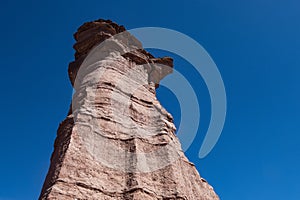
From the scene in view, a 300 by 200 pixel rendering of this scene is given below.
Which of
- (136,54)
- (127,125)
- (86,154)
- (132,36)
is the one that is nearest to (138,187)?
(86,154)

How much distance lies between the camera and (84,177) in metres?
11.3

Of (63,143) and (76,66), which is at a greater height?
(76,66)

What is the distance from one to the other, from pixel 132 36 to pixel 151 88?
470 cm

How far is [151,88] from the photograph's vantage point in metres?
19.8

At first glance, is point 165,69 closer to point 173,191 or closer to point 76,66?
point 76,66

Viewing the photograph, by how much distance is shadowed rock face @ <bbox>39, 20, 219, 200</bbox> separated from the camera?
37.7 ft

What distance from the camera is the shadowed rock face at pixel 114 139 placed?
37.7ft

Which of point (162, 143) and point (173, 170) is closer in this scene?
point (173, 170)

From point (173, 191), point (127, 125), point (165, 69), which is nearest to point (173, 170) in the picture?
point (173, 191)

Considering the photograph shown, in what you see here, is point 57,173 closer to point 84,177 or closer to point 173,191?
point 84,177

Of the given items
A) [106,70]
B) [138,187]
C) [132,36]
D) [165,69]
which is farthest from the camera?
[165,69]

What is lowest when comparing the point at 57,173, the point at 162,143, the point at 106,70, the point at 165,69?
the point at 57,173

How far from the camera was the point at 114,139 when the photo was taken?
13703 mm

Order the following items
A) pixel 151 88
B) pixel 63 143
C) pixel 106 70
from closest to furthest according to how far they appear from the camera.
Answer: pixel 63 143 → pixel 106 70 → pixel 151 88
